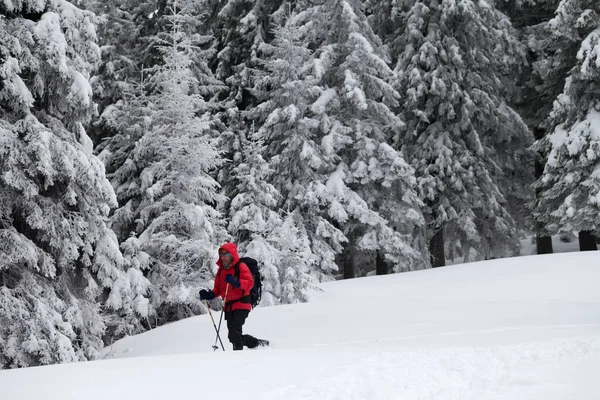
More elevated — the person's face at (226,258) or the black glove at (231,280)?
the person's face at (226,258)

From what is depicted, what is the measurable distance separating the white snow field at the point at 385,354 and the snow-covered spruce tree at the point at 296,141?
524cm

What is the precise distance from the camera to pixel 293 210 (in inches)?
790

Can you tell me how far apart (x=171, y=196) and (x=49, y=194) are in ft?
16.5

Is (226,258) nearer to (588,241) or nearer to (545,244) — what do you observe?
(588,241)

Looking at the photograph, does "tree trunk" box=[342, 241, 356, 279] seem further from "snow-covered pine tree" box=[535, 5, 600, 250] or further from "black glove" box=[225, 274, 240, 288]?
"black glove" box=[225, 274, 240, 288]

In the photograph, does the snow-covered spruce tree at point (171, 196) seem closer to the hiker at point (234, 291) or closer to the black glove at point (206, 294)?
the black glove at point (206, 294)

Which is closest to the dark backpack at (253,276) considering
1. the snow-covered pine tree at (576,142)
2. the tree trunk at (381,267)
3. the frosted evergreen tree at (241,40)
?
the snow-covered pine tree at (576,142)

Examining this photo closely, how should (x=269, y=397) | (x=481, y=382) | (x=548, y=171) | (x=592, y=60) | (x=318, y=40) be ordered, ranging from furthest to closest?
(x=318, y=40)
(x=548, y=171)
(x=592, y=60)
(x=481, y=382)
(x=269, y=397)

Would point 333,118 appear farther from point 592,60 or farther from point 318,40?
point 592,60

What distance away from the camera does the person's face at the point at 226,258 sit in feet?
29.1

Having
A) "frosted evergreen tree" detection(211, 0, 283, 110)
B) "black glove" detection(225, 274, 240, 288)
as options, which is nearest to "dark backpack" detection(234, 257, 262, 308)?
"black glove" detection(225, 274, 240, 288)

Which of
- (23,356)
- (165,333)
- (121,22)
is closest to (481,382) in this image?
(23,356)

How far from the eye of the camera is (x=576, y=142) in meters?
18.2

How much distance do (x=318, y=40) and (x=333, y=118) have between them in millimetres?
3480
